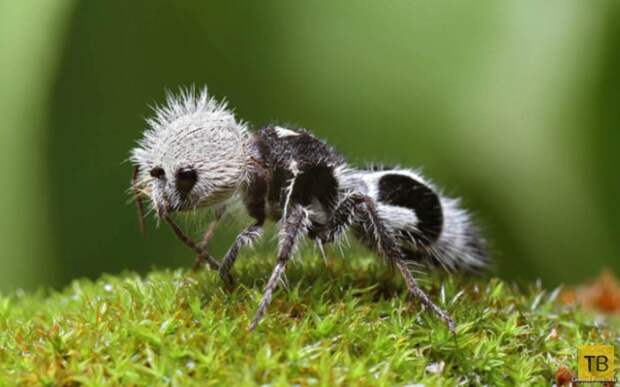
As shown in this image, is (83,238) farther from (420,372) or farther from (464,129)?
(420,372)

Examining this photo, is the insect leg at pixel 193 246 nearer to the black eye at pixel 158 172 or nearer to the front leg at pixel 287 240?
the black eye at pixel 158 172

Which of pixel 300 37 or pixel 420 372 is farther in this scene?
pixel 300 37

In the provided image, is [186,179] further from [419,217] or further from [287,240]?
[419,217]

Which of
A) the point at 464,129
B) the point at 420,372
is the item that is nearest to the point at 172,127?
the point at 420,372

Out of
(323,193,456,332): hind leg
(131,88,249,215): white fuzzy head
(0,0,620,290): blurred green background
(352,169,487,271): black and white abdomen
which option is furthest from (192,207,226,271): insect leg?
(0,0,620,290): blurred green background

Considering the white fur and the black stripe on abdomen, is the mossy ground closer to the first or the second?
the black stripe on abdomen

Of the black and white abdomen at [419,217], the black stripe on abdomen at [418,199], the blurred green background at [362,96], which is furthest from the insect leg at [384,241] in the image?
the blurred green background at [362,96]
